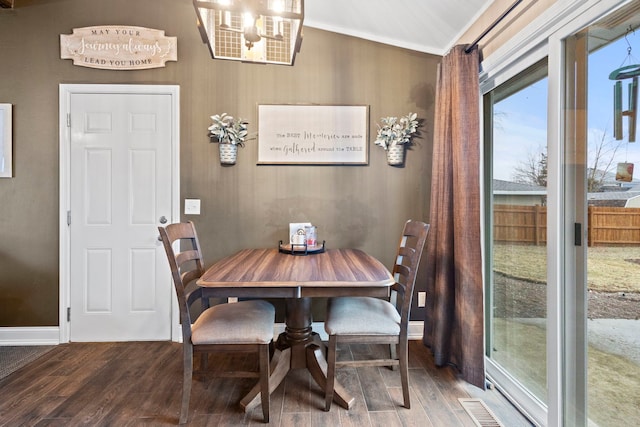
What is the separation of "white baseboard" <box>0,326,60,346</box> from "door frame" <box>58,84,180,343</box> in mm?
61

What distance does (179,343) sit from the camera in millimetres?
2639

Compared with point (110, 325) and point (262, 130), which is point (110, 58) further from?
point (110, 325)

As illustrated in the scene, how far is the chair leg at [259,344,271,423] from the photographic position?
1656 millimetres

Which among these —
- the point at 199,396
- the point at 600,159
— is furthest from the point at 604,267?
the point at 199,396

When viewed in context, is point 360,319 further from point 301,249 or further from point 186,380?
point 186,380

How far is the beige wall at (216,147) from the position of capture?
2629 mm

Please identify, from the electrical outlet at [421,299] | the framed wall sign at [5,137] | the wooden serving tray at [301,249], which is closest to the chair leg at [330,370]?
the wooden serving tray at [301,249]

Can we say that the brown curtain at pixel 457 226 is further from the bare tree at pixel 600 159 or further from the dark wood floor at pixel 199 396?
the bare tree at pixel 600 159

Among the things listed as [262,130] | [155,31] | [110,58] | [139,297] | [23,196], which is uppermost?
[155,31]

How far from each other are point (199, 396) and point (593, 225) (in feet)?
7.22

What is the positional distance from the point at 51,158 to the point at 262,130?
1703 mm

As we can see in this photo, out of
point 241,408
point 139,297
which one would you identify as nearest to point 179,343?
point 139,297

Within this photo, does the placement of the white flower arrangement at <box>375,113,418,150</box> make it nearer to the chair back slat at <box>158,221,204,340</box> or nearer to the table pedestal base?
the table pedestal base

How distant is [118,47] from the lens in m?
2.63
